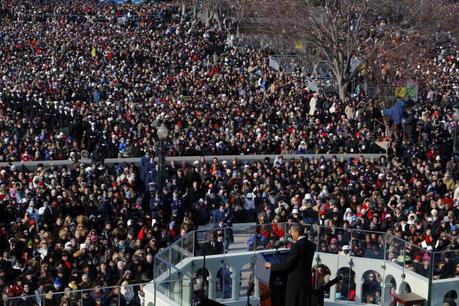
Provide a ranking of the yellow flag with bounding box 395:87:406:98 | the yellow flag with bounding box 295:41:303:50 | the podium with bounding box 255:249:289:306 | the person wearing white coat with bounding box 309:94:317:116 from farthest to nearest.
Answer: the yellow flag with bounding box 295:41:303:50 → the yellow flag with bounding box 395:87:406:98 → the person wearing white coat with bounding box 309:94:317:116 → the podium with bounding box 255:249:289:306

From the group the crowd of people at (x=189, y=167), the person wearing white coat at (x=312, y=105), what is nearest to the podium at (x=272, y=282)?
the crowd of people at (x=189, y=167)

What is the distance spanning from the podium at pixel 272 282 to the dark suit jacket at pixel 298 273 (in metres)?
0.15

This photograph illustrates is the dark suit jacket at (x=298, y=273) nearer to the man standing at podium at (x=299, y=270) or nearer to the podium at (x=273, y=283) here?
the man standing at podium at (x=299, y=270)

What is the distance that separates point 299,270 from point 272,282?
0.46 m

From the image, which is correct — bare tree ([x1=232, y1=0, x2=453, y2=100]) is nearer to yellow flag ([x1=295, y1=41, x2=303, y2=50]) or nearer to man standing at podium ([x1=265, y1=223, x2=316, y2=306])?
yellow flag ([x1=295, y1=41, x2=303, y2=50])

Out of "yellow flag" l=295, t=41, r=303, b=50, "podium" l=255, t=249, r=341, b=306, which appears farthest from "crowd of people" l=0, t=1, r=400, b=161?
"podium" l=255, t=249, r=341, b=306

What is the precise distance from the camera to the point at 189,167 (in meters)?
27.7

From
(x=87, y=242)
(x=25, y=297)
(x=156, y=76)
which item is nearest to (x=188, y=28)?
(x=156, y=76)

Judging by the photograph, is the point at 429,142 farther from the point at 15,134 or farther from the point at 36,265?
the point at 36,265

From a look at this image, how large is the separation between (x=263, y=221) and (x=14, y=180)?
7.04m

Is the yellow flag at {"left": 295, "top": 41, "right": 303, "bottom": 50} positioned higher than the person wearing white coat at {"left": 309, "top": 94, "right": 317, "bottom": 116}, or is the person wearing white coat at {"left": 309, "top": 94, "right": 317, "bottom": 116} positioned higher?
the yellow flag at {"left": 295, "top": 41, "right": 303, "bottom": 50}

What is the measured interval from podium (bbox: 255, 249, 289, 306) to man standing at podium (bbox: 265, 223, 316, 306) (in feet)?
0.47

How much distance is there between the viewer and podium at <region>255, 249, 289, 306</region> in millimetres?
13250

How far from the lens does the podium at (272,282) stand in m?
13.2
